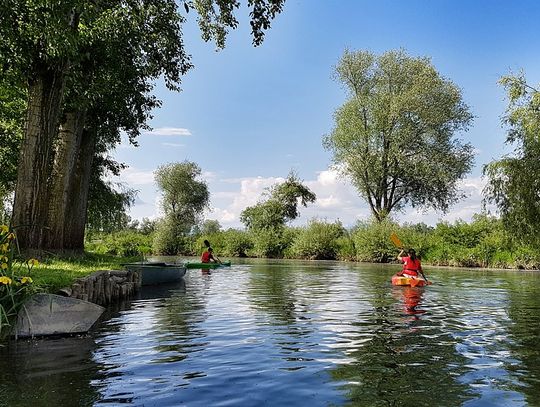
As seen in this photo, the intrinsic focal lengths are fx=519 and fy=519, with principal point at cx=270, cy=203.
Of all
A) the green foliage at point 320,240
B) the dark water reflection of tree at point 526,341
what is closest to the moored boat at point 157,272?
the dark water reflection of tree at point 526,341

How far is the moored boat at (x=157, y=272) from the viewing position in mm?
18828

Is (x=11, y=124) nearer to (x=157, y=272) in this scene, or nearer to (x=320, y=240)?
(x=157, y=272)

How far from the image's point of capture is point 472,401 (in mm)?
5660

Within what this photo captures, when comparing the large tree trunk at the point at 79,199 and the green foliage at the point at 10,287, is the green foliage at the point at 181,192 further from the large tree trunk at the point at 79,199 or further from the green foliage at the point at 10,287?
the green foliage at the point at 10,287

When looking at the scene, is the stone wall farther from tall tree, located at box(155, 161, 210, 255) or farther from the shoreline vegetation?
tall tree, located at box(155, 161, 210, 255)

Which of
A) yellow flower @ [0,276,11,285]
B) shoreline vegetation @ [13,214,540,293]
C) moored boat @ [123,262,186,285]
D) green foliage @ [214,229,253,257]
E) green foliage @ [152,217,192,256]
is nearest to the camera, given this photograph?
yellow flower @ [0,276,11,285]

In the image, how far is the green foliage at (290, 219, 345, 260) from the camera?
152 feet

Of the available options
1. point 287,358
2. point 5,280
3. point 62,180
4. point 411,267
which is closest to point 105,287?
point 62,180

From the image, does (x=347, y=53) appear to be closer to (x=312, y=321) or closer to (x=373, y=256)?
(x=373, y=256)

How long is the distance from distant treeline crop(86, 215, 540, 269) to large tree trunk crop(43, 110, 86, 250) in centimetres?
1719

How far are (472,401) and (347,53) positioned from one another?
41.9 m

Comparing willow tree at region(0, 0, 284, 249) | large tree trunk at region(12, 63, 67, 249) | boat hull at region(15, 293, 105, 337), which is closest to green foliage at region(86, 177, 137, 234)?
willow tree at region(0, 0, 284, 249)

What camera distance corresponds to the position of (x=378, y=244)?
40938 mm

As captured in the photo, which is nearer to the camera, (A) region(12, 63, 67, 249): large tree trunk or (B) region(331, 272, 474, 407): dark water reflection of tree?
(B) region(331, 272, 474, 407): dark water reflection of tree
